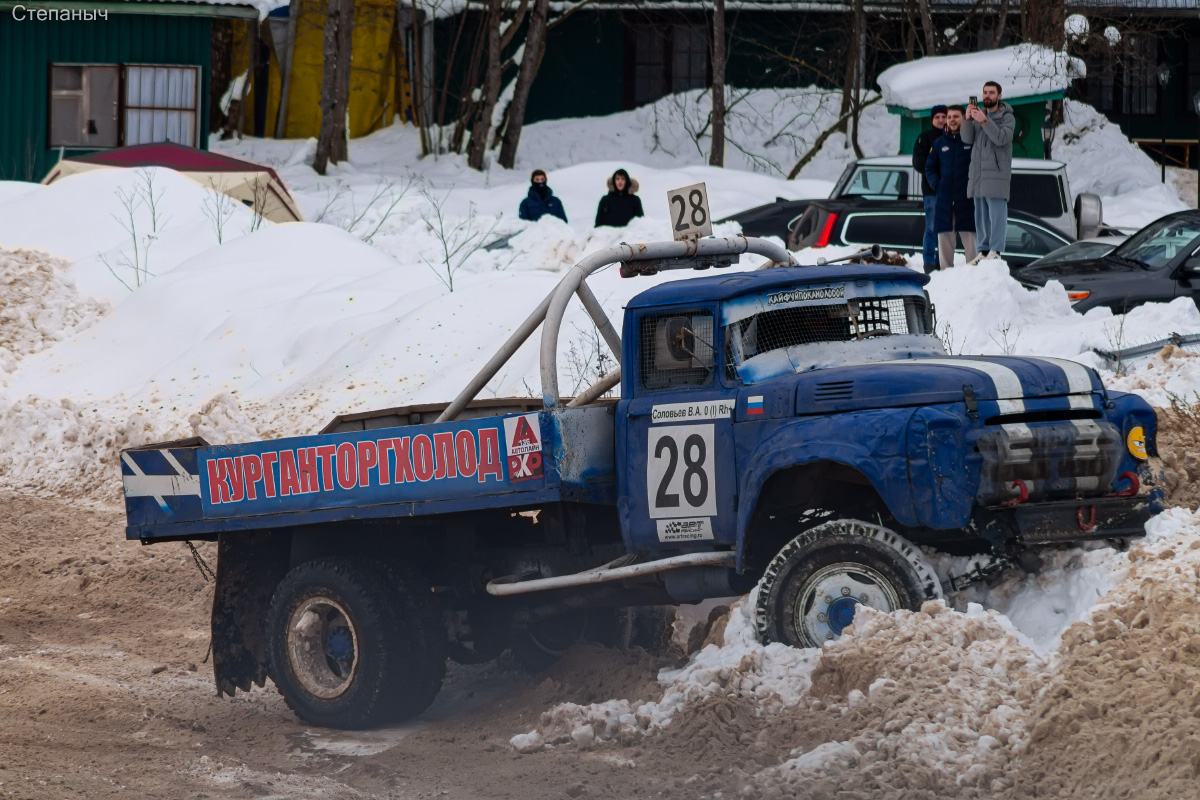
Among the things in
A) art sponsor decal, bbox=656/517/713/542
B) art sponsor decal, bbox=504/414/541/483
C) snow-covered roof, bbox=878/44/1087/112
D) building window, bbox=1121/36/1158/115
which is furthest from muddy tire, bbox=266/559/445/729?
building window, bbox=1121/36/1158/115

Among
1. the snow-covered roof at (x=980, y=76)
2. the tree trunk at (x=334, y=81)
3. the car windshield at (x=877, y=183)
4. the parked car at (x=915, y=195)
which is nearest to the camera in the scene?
the parked car at (x=915, y=195)

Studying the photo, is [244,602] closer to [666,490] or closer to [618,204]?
[666,490]

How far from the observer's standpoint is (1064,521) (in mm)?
6719

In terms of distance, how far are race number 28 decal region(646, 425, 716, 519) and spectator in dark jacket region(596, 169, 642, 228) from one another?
11709 mm

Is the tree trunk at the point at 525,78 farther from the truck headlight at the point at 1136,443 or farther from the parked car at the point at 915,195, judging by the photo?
the truck headlight at the point at 1136,443

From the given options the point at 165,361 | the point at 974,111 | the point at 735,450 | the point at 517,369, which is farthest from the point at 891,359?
the point at 165,361

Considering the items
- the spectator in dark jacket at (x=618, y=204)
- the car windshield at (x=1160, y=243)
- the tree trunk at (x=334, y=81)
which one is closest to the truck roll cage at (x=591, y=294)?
the car windshield at (x=1160, y=243)

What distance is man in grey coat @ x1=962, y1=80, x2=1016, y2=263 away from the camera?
14312 mm

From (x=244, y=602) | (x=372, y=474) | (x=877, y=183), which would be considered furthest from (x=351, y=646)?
(x=877, y=183)

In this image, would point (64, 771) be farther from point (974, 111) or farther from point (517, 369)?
point (974, 111)

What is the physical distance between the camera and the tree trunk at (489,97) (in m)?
28.7

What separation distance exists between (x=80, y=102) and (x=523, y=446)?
22754 millimetres

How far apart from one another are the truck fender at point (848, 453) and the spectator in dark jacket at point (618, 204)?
12.2 m

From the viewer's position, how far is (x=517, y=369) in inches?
543
